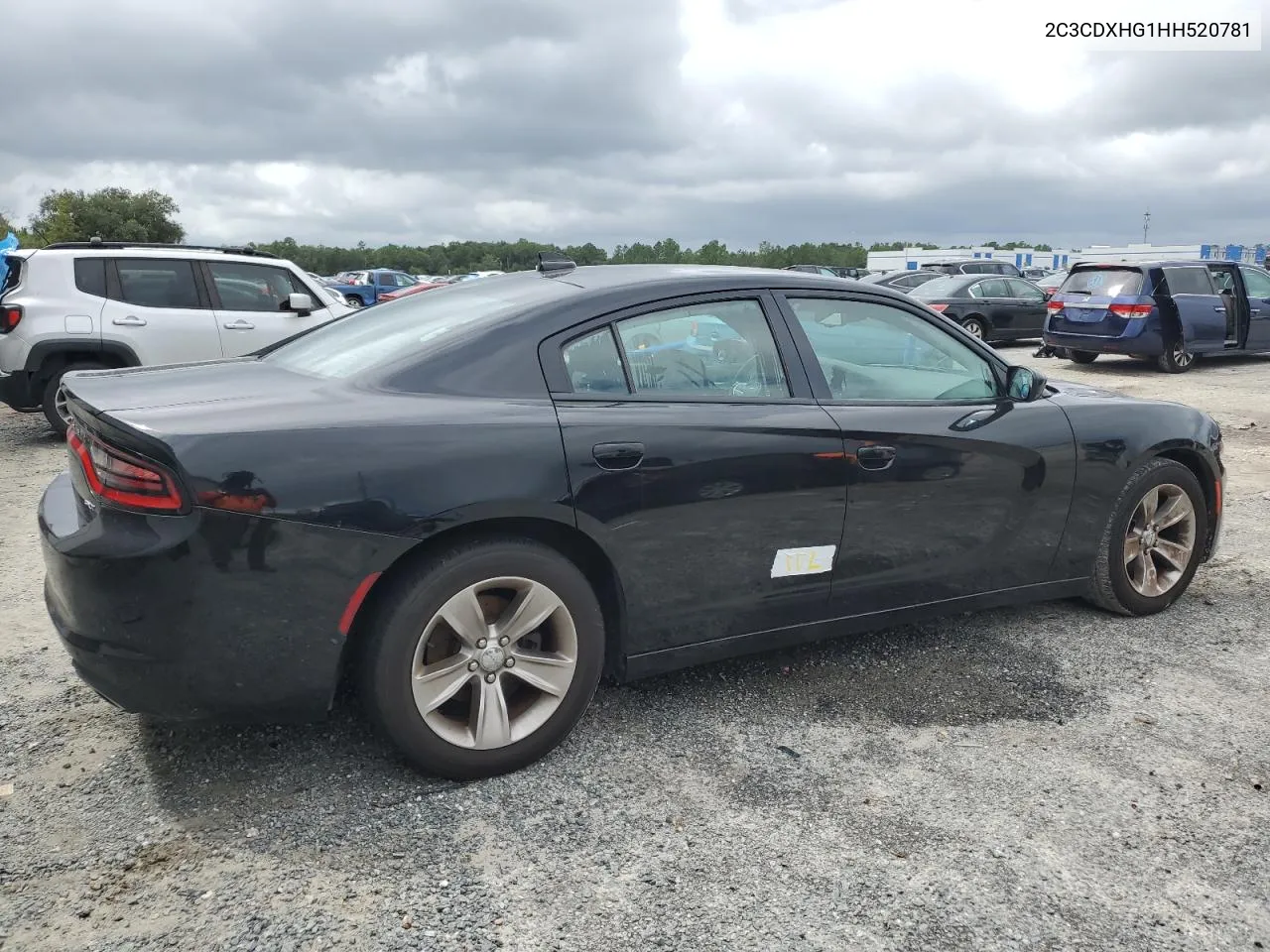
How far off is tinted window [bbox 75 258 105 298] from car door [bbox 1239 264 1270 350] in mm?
15006

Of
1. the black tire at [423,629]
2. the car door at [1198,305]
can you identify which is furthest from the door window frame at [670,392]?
the car door at [1198,305]

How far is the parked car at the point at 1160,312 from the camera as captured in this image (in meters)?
13.8

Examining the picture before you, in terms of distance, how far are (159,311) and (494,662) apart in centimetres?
701

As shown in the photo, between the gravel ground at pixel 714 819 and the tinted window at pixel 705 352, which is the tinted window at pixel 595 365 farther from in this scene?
the gravel ground at pixel 714 819

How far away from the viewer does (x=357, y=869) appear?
2482mm

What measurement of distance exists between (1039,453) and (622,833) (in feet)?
7.21

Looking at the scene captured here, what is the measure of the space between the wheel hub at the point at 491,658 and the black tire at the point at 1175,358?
13827 millimetres

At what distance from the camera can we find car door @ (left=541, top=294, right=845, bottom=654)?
2.96 metres

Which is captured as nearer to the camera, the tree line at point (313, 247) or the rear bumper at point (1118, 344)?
the rear bumper at point (1118, 344)

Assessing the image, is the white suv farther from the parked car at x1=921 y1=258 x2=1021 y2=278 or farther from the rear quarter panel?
the parked car at x1=921 y1=258 x2=1021 y2=278

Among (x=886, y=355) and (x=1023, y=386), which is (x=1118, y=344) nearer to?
(x=1023, y=386)

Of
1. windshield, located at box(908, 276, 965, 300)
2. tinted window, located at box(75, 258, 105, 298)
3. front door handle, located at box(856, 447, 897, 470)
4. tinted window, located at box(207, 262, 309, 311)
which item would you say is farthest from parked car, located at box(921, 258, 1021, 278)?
front door handle, located at box(856, 447, 897, 470)

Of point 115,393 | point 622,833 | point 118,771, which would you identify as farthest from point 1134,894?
point 115,393

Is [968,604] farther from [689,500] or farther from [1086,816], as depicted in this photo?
[689,500]
